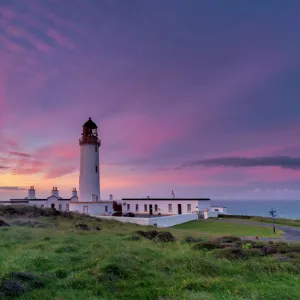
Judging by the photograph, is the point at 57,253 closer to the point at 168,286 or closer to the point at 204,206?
the point at 168,286

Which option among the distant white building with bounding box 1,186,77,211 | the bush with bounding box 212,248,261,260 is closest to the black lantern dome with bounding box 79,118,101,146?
the distant white building with bounding box 1,186,77,211

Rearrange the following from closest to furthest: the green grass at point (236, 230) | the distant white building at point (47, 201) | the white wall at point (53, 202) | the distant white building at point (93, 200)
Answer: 1. the green grass at point (236, 230)
2. the distant white building at point (93, 200)
3. the distant white building at point (47, 201)
4. the white wall at point (53, 202)

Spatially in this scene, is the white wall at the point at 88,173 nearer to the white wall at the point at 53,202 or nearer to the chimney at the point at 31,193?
the white wall at the point at 53,202

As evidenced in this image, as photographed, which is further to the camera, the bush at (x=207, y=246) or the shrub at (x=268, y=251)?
the bush at (x=207, y=246)

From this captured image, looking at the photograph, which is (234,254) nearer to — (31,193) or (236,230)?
(236,230)

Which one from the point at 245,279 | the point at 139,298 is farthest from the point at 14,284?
the point at 245,279

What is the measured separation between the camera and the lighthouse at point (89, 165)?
35781 millimetres

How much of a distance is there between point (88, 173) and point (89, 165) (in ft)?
3.41

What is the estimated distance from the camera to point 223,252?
1077 centimetres

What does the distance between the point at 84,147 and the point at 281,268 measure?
31.0 m

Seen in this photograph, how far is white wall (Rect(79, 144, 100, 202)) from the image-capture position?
117 feet

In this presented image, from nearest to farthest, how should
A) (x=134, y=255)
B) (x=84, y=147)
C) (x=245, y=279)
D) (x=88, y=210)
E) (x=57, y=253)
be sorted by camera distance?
1. (x=245, y=279)
2. (x=134, y=255)
3. (x=57, y=253)
4. (x=88, y=210)
5. (x=84, y=147)

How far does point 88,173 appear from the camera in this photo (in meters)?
36.2

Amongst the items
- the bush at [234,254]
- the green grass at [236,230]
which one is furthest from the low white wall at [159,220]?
the bush at [234,254]
